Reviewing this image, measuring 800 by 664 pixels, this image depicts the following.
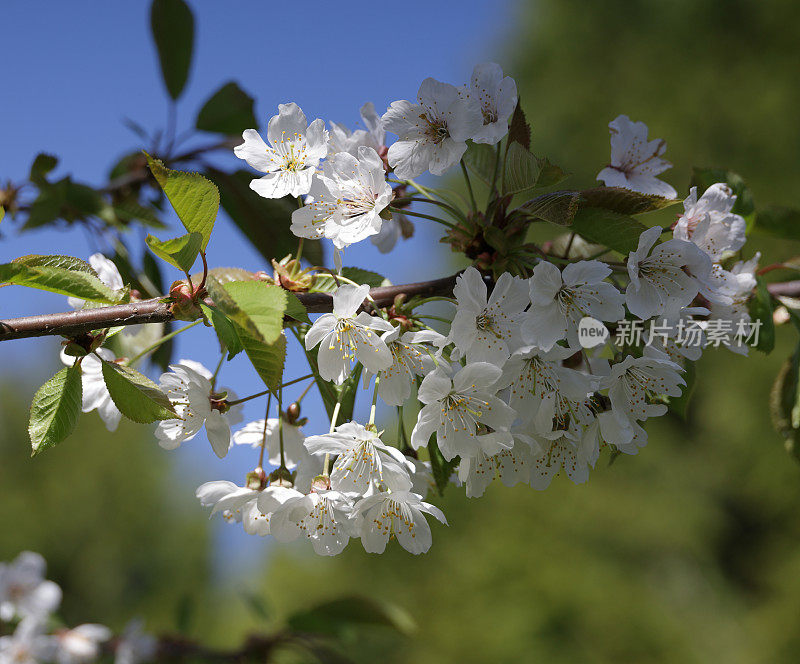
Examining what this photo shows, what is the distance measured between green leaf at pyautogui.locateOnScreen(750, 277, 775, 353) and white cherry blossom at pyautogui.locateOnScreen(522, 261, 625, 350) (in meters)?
0.38

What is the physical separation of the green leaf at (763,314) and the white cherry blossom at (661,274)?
0.30m

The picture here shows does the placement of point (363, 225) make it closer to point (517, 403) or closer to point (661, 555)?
point (517, 403)

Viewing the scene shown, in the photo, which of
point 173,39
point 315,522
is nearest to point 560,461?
point 315,522

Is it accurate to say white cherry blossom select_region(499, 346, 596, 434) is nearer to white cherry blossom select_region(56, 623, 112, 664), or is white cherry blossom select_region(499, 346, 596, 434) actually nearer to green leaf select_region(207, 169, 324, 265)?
green leaf select_region(207, 169, 324, 265)

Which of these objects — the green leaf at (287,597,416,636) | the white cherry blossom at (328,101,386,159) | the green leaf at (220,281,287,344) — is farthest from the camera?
the green leaf at (287,597,416,636)

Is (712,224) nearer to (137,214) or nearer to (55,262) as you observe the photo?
(55,262)

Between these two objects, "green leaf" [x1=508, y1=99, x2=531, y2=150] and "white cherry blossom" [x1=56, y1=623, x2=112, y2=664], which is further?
"white cherry blossom" [x1=56, y1=623, x2=112, y2=664]

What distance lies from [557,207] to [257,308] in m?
0.31

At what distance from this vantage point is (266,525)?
759 mm

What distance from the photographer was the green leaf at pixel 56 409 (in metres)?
0.64

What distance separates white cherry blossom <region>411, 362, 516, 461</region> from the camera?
67 centimetres

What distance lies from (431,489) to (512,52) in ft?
44.8

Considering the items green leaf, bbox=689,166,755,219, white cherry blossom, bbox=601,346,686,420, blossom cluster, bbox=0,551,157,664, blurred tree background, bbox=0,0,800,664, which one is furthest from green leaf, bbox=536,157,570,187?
blurred tree background, bbox=0,0,800,664

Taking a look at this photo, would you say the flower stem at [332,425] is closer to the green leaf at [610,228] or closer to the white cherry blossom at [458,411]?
the white cherry blossom at [458,411]
